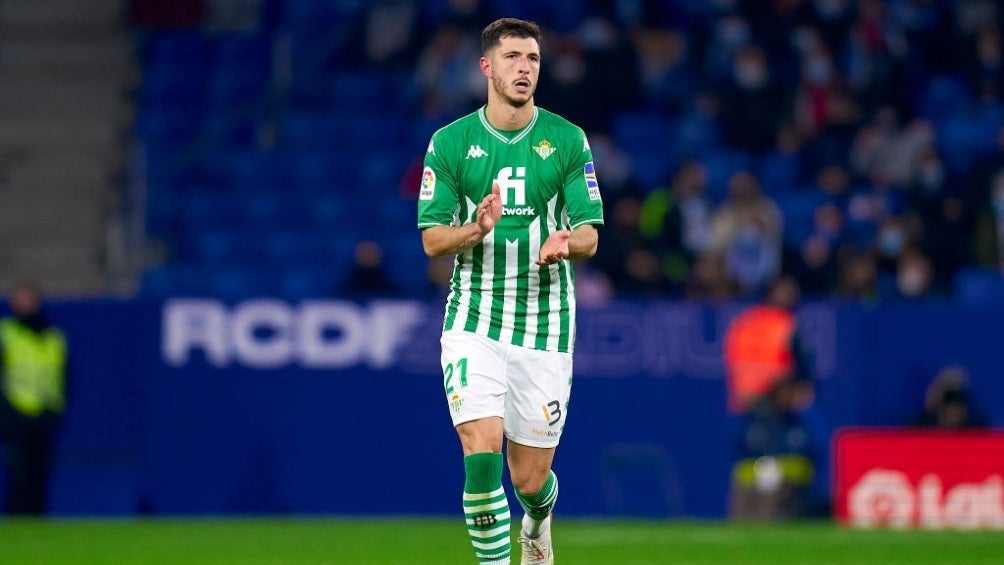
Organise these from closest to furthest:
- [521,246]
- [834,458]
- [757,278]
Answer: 1. [521,246]
2. [834,458]
3. [757,278]

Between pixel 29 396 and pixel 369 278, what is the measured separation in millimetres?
3159

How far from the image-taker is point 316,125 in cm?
2125

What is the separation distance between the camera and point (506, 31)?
331 inches

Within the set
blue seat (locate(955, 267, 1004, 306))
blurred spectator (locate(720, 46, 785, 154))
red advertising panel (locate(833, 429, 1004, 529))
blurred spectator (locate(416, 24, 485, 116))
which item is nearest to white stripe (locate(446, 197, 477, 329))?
red advertising panel (locate(833, 429, 1004, 529))

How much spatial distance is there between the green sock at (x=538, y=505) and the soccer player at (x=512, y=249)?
5cm

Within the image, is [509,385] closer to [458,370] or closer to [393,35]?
[458,370]

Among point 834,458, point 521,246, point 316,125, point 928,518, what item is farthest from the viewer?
point 316,125

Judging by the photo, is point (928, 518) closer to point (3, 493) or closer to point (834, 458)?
point (834, 458)

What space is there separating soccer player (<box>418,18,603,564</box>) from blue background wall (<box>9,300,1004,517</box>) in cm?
816

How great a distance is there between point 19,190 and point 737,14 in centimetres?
826

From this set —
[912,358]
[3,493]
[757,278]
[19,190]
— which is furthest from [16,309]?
[912,358]

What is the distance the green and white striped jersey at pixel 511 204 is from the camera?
8.48 metres

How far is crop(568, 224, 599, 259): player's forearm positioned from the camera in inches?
322

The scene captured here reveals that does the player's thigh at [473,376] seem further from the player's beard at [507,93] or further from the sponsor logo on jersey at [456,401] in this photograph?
the player's beard at [507,93]
